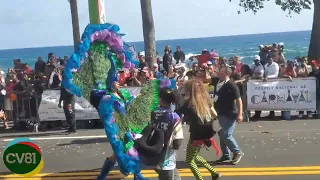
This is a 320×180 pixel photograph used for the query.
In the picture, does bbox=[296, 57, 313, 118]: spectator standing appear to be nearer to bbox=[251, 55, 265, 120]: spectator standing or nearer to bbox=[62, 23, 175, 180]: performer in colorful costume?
bbox=[251, 55, 265, 120]: spectator standing

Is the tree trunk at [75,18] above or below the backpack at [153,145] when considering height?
above

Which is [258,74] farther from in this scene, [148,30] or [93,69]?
[93,69]

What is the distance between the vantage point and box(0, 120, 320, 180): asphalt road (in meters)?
8.70

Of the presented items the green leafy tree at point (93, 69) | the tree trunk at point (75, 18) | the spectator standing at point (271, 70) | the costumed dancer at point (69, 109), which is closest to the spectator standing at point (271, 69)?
the spectator standing at point (271, 70)

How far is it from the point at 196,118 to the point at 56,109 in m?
7.72

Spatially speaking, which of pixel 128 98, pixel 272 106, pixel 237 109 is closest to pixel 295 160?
pixel 237 109

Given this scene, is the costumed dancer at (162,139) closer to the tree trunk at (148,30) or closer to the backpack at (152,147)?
the backpack at (152,147)

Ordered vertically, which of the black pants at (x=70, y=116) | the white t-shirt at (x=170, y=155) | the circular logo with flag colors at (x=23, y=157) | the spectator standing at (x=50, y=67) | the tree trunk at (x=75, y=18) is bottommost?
the black pants at (x=70, y=116)

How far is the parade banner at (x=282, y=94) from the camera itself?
46.8ft

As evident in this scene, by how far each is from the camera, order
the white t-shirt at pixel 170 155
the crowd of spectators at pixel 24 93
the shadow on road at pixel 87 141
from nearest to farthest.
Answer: the white t-shirt at pixel 170 155
the shadow on road at pixel 87 141
the crowd of spectators at pixel 24 93

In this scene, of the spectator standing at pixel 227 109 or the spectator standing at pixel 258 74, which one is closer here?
the spectator standing at pixel 227 109

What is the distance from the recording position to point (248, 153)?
33.3 feet

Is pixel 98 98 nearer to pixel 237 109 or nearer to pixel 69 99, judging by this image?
pixel 237 109

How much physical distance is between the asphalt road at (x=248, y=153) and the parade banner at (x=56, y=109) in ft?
2.36
